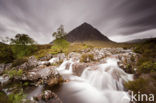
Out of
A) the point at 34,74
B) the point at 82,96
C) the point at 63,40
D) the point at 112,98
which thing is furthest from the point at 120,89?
the point at 63,40

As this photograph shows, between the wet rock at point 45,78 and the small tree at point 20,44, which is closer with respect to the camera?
the wet rock at point 45,78

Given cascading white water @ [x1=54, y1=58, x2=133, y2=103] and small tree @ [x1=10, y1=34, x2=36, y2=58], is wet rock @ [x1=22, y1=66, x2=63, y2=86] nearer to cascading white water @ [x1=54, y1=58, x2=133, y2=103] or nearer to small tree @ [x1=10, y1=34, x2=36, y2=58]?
cascading white water @ [x1=54, y1=58, x2=133, y2=103]

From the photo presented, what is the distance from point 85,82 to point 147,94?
5.19 m

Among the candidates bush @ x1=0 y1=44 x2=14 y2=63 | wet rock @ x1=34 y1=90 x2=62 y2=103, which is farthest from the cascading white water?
bush @ x1=0 y1=44 x2=14 y2=63

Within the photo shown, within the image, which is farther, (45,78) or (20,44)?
(20,44)

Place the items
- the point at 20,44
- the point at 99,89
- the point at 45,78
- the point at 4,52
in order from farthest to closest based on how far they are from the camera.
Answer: the point at 20,44 < the point at 4,52 < the point at 45,78 < the point at 99,89

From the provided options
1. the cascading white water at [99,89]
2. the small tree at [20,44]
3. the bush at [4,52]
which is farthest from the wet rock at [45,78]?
the small tree at [20,44]

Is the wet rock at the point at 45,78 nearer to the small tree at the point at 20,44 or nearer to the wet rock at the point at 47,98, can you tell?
the wet rock at the point at 47,98

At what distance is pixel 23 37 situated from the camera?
17266 mm

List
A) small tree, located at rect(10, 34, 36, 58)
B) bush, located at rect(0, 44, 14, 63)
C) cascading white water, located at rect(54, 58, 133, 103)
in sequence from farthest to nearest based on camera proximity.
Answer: small tree, located at rect(10, 34, 36, 58)
bush, located at rect(0, 44, 14, 63)
cascading white water, located at rect(54, 58, 133, 103)

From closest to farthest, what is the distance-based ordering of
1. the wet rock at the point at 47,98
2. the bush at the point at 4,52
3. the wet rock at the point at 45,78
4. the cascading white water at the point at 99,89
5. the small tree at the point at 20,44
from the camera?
the wet rock at the point at 47,98
the cascading white water at the point at 99,89
the wet rock at the point at 45,78
the bush at the point at 4,52
the small tree at the point at 20,44

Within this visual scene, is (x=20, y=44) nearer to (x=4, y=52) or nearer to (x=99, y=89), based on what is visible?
(x=4, y=52)

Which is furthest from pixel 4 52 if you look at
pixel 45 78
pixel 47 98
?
pixel 47 98

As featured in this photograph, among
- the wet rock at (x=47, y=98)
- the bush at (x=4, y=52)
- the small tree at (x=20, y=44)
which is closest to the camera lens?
the wet rock at (x=47, y=98)
